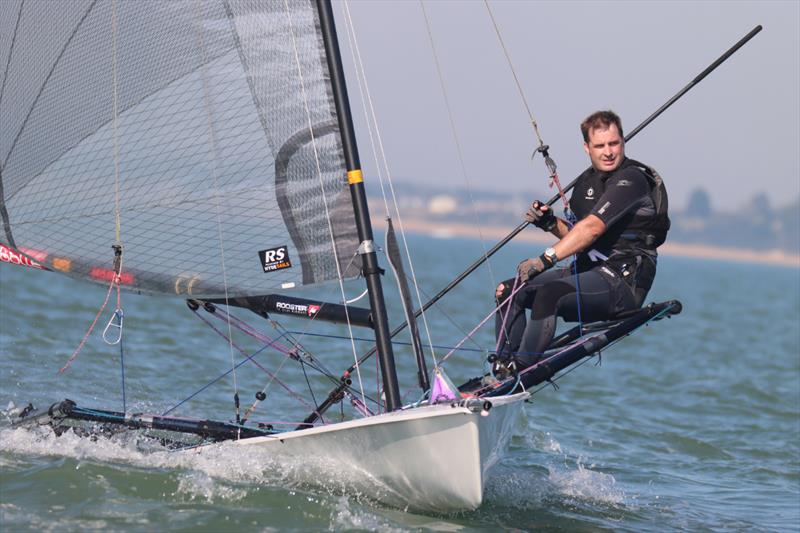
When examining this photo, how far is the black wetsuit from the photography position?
5.06 m

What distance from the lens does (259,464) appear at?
194 inches

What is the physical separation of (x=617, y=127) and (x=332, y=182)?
4.32 ft

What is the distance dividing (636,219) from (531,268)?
60 cm

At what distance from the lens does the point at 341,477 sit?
4828 mm

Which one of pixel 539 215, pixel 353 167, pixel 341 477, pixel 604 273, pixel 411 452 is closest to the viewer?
pixel 411 452

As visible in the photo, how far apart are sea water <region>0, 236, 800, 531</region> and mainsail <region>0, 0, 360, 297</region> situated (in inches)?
19.1

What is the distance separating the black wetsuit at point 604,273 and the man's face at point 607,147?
0.13ft

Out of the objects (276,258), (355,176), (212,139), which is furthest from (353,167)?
(212,139)

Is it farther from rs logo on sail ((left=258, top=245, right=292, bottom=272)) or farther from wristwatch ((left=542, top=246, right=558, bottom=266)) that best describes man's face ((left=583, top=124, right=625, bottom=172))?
rs logo on sail ((left=258, top=245, right=292, bottom=272))

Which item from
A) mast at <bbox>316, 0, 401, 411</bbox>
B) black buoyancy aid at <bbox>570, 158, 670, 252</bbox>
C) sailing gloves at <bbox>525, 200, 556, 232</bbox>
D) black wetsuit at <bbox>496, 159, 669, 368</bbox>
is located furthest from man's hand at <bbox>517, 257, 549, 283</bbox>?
mast at <bbox>316, 0, 401, 411</bbox>

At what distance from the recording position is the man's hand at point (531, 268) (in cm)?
488

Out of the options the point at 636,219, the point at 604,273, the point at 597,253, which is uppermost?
the point at 636,219

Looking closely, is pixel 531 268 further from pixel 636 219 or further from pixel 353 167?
pixel 353 167

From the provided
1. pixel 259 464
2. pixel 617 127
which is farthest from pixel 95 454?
pixel 617 127
